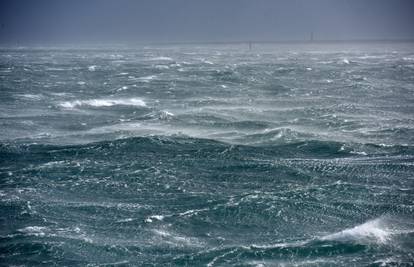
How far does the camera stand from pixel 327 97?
2341 inches

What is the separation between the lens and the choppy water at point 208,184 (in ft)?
62.7

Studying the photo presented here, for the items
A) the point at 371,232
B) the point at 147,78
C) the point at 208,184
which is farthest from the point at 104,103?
the point at 371,232

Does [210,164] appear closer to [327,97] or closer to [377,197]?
[377,197]

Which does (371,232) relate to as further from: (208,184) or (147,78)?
(147,78)

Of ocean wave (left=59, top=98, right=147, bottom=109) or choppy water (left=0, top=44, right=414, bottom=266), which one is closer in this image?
choppy water (left=0, top=44, right=414, bottom=266)

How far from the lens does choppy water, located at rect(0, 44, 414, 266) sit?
19109mm

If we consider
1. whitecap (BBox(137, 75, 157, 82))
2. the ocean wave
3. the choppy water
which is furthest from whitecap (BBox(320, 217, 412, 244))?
whitecap (BBox(137, 75, 157, 82))

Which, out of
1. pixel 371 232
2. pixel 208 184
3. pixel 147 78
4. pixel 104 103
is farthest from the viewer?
pixel 147 78

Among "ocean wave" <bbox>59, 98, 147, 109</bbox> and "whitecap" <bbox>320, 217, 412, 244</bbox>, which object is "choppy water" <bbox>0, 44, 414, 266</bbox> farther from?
"ocean wave" <bbox>59, 98, 147, 109</bbox>

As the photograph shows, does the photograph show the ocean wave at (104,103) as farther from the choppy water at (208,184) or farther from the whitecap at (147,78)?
the whitecap at (147,78)

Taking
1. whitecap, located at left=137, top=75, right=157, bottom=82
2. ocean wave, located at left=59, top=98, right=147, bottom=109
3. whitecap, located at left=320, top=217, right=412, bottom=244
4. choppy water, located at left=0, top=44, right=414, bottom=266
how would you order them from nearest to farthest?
choppy water, located at left=0, top=44, right=414, bottom=266, whitecap, located at left=320, top=217, right=412, bottom=244, ocean wave, located at left=59, top=98, right=147, bottom=109, whitecap, located at left=137, top=75, right=157, bottom=82

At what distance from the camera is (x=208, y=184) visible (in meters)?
26.7

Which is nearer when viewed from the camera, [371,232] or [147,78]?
[371,232]

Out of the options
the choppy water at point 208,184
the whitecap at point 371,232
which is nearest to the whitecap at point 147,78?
the choppy water at point 208,184
